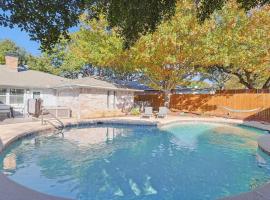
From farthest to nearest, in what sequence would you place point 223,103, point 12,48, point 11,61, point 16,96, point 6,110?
point 12,48, point 223,103, point 11,61, point 16,96, point 6,110

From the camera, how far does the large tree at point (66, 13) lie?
4.47 meters

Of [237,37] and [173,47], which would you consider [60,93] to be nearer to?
[173,47]

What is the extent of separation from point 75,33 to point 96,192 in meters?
32.1

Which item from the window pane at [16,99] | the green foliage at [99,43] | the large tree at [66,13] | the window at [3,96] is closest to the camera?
the large tree at [66,13]

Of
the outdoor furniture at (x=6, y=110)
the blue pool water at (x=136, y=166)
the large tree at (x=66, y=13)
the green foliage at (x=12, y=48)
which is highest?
the green foliage at (x=12, y=48)

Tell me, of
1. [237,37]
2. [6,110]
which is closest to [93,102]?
[6,110]

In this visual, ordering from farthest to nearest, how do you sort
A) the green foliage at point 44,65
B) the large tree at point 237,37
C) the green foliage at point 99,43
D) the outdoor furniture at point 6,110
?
1. the green foliage at point 44,65
2. the green foliage at point 99,43
3. the large tree at point 237,37
4. the outdoor furniture at point 6,110

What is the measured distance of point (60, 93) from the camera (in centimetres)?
2580

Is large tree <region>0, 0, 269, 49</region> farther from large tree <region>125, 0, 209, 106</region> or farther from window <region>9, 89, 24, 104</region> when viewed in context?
window <region>9, 89, 24, 104</region>

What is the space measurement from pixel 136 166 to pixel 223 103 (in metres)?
19.8

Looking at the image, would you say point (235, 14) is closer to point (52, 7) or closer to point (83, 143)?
point (83, 143)

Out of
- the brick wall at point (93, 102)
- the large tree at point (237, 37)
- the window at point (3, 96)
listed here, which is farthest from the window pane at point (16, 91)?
the large tree at point (237, 37)

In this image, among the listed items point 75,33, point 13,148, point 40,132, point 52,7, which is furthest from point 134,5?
point 75,33

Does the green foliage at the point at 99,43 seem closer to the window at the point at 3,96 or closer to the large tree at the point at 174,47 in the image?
the large tree at the point at 174,47
